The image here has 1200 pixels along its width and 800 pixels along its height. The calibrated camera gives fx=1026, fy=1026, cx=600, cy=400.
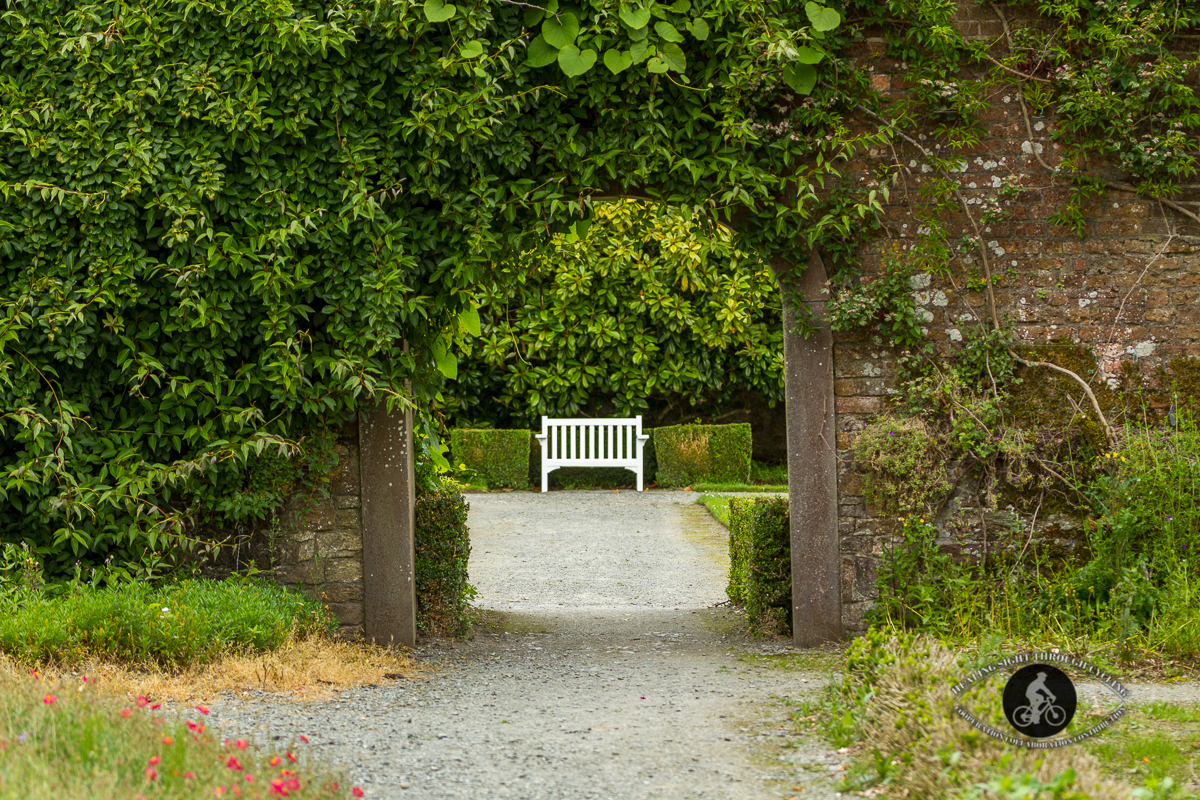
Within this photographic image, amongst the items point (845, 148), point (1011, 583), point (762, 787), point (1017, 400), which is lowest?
point (762, 787)

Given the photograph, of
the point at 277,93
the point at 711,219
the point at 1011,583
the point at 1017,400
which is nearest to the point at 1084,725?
the point at 1011,583

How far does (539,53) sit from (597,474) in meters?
8.56

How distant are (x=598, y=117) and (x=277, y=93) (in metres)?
1.59

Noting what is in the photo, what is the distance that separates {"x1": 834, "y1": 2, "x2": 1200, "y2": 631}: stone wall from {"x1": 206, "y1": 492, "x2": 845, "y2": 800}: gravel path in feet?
3.72

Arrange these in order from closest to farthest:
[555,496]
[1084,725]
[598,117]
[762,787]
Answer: [762,787], [1084,725], [598,117], [555,496]

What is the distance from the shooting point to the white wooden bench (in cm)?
1236

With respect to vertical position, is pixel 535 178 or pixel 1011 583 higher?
pixel 535 178

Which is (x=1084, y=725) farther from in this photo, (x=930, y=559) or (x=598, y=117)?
(x=598, y=117)

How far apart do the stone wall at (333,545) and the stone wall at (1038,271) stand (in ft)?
8.55

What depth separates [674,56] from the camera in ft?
16.3

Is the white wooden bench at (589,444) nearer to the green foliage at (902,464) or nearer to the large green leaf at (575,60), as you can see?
the green foliage at (902,464)

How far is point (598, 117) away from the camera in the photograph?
5188 millimetres

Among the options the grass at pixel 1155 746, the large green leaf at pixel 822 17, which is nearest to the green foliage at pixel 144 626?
the grass at pixel 1155 746

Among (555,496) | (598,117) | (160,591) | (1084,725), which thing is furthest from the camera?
(555,496)
